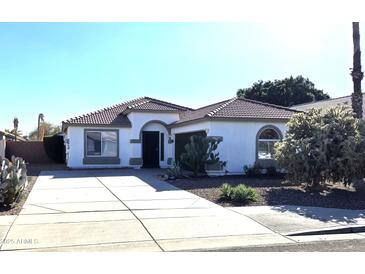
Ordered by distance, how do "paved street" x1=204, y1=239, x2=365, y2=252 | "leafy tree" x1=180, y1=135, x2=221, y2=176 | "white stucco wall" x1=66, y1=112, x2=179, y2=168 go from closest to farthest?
1. "paved street" x1=204, y1=239, x2=365, y2=252
2. "leafy tree" x1=180, y1=135, x2=221, y2=176
3. "white stucco wall" x1=66, y1=112, x2=179, y2=168

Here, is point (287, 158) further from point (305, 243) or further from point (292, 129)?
point (305, 243)

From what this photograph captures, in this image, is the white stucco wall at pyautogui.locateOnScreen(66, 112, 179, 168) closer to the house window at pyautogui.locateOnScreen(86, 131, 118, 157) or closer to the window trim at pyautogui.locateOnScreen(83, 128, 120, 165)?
the window trim at pyautogui.locateOnScreen(83, 128, 120, 165)

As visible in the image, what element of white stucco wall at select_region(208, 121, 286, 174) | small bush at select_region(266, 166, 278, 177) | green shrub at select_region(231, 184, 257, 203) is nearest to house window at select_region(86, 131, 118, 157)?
white stucco wall at select_region(208, 121, 286, 174)

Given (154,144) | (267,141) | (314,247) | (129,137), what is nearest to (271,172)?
(267,141)

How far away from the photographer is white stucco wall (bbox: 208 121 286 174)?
19594mm

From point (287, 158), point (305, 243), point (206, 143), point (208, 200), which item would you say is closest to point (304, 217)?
point (305, 243)

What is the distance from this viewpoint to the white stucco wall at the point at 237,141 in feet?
64.3

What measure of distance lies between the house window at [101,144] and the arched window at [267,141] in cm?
929

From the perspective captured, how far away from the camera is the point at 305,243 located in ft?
24.9

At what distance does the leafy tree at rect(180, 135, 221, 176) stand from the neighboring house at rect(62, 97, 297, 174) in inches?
50.9

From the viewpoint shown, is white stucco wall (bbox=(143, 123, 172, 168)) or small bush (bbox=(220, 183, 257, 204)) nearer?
small bush (bbox=(220, 183, 257, 204))

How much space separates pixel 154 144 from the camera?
26.3 metres

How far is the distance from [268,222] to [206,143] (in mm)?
9707
